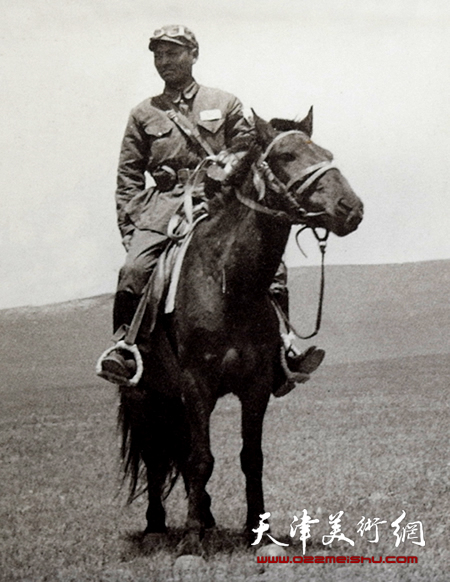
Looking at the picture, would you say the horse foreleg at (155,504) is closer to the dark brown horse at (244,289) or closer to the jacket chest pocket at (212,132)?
the dark brown horse at (244,289)

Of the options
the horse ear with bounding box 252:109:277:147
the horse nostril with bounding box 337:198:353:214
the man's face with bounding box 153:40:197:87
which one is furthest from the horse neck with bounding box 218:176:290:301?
the man's face with bounding box 153:40:197:87

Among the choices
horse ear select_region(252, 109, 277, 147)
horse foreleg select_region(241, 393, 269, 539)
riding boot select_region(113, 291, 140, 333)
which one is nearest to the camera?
horse ear select_region(252, 109, 277, 147)

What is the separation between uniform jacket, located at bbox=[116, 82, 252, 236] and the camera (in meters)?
6.13

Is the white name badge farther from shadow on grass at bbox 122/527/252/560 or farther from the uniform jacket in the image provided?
shadow on grass at bbox 122/527/252/560

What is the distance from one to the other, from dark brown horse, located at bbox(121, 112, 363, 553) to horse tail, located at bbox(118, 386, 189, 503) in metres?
0.28

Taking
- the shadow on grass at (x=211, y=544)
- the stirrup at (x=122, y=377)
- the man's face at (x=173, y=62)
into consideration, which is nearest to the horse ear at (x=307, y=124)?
the man's face at (x=173, y=62)

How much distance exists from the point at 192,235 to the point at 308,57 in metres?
2.38

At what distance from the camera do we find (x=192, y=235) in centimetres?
572

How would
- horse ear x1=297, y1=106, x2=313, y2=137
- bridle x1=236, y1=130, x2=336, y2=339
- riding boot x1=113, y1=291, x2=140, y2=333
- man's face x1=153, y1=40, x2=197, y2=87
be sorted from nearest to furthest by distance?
bridle x1=236, y1=130, x2=336, y2=339
horse ear x1=297, y1=106, x2=313, y2=137
riding boot x1=113, y1=291, x2=140, y2=333
man's face x1=153, y1=40, x2=197, y2=87

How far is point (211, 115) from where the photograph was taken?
242 inches

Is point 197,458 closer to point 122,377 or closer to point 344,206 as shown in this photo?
point 122,377

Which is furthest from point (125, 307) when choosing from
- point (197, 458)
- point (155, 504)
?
point (155, 504)

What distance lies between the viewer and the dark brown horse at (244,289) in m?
5.21

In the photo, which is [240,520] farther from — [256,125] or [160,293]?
[256,125]
